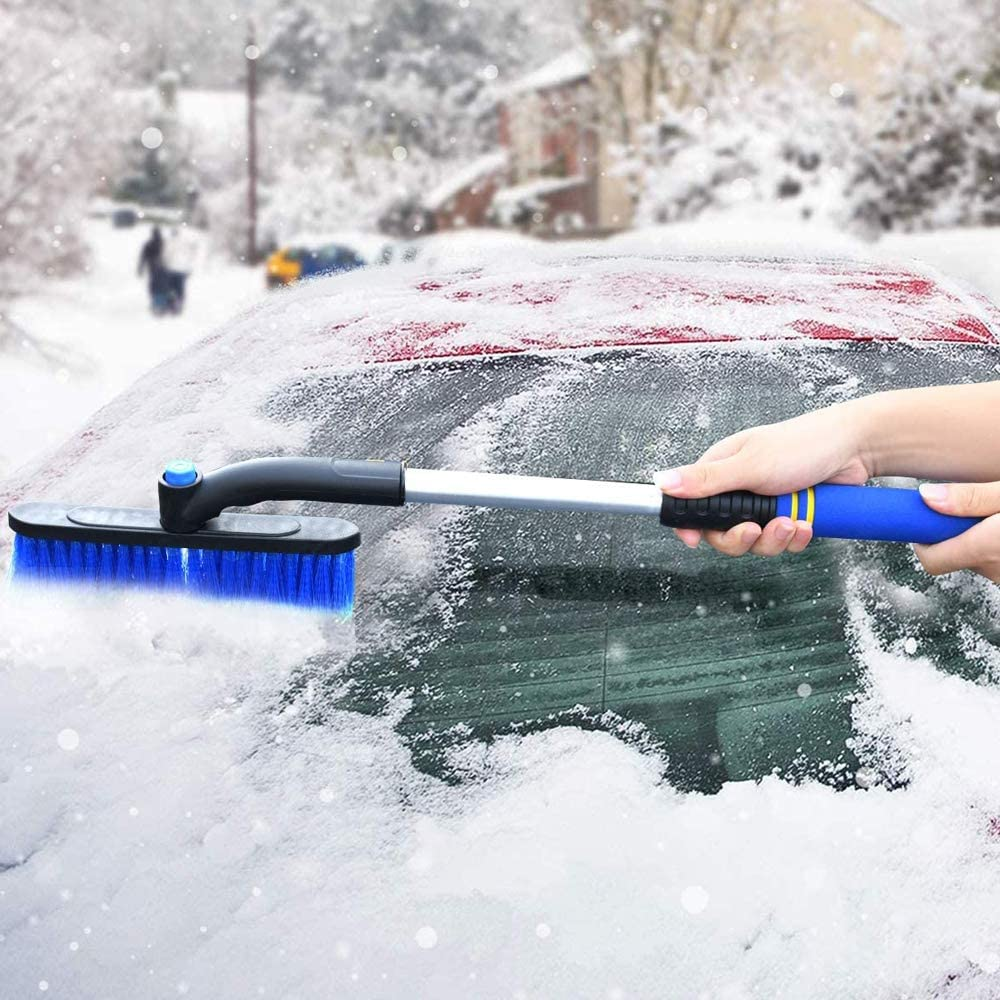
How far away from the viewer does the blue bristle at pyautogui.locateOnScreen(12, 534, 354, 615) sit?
4.27 feet

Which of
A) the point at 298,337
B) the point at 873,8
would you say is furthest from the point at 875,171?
the point at 298,337

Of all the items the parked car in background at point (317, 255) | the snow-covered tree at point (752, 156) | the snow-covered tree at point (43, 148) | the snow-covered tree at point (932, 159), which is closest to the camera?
the snow-covered tree at point (43, 148)

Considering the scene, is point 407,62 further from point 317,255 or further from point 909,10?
point 909,10

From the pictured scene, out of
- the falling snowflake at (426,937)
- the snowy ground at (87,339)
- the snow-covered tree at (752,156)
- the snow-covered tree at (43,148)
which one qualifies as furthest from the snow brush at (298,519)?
the snow-covered tree at (752,156)

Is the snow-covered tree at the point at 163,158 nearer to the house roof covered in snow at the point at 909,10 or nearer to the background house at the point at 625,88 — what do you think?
the background house at the point at 625,88

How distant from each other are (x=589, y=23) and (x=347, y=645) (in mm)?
18720

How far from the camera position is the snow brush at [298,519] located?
1.29 meters

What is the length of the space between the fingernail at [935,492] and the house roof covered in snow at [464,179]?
18.8 metres

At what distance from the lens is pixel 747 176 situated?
14.6m

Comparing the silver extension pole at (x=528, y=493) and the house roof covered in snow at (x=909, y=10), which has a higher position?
the house roof covered in snow at (x=909, y=10)

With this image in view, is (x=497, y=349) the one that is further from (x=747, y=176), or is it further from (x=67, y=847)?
(x=747, y=176)

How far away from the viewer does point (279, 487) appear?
1320 millimetres

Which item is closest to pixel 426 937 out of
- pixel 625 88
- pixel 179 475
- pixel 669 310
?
pixel 179 475

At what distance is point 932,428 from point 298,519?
81 cm
